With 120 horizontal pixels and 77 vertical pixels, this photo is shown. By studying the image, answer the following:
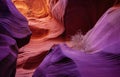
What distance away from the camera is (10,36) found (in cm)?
308

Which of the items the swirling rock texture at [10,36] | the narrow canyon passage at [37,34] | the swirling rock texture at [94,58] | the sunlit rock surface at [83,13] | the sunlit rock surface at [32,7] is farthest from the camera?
the sunlit rock surface at [32,7]

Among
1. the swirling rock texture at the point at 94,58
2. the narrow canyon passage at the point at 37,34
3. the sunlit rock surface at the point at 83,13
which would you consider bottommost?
the narrow canyon passage at the point at 37,34

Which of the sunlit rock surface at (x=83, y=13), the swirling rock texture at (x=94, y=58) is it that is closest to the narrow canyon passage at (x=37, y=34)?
the sunlit rock surface at (x=83, y=13)

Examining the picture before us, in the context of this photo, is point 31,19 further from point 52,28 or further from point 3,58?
point 3,58

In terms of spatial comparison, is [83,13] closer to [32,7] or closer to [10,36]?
[10,36]

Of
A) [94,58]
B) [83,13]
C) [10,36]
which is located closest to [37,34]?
[83,13]

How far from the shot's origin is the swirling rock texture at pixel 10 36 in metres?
2.20

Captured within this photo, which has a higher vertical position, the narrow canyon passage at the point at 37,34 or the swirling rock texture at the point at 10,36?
the swirling rock texture at the point at 10,36

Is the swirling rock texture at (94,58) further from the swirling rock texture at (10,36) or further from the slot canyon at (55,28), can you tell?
the slot canyon at (55,28)

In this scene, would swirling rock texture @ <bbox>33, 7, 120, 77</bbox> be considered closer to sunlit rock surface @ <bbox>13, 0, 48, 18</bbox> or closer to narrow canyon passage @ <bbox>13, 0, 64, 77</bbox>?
narrow canyon passage @ <bbox>13, 0, 64, 77</bbox>

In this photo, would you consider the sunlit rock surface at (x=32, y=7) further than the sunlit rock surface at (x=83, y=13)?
Yes

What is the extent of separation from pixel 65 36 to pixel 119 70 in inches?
94.4

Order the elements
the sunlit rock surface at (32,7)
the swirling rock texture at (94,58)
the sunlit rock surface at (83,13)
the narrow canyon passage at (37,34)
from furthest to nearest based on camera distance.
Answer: the sunlit rock surface at (32,7)
the sunlit rock surface at (83,13)
the narrow canyon passage at (37,34)
the swirling rock texture at (94,58)

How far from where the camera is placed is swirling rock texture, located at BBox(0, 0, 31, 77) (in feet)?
7.22
